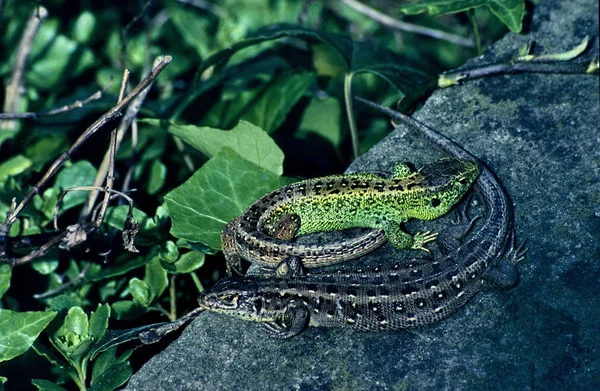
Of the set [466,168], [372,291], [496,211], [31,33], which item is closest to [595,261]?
[496,211]

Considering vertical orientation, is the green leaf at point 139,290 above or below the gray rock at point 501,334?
below

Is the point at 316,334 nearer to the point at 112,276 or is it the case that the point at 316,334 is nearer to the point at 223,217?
the point at 223,217

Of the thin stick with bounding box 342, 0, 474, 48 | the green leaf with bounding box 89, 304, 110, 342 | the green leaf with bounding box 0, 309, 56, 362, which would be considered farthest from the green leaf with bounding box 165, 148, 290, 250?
the thin stick with bounding box 342, 0, 474, 48

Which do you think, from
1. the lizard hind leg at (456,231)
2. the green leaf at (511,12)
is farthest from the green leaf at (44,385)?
the green leaf at (511,12)

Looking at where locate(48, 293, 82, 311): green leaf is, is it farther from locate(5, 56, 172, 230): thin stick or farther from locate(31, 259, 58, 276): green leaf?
locate(5, 56, 172, 230): thin stick

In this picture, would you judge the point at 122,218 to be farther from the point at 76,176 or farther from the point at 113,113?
the point at 113,113

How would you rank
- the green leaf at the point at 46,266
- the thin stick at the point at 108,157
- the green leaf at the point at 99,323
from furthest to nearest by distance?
the thin stick at the point at 108,157, the green leaf at the point at 46,266, the green leaf at the point at 99,323

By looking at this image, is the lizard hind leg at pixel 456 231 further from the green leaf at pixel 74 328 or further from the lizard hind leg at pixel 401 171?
the green leaf at pixel 74 328
